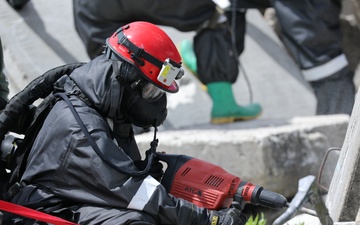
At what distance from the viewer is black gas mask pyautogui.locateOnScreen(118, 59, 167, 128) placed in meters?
3.85

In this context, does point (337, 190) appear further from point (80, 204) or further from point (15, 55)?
point (15, 55)

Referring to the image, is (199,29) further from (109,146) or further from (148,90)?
(109,146)

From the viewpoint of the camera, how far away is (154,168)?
13.2 ft

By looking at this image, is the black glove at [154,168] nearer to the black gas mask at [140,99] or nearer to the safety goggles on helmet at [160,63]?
the black gas mask at [140,99]

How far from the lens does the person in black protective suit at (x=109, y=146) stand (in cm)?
368

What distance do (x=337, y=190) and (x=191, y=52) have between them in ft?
9.29

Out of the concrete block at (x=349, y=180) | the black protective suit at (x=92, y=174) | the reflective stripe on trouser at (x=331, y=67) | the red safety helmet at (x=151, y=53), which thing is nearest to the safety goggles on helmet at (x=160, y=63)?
the red safety helmet at (x=151, y=53)

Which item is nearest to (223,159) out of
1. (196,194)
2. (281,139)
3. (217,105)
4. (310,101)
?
(281,139)

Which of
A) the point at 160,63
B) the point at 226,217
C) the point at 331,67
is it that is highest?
the point at 160,63

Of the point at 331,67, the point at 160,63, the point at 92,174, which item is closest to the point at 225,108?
the point at 331,67

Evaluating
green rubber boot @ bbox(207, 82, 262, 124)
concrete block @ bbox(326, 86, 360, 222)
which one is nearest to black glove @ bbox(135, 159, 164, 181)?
concrete block @ bbox(326, 86, 360, 222)

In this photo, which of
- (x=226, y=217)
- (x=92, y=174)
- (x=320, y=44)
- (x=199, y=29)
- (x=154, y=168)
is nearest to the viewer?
(x=92, y=174)

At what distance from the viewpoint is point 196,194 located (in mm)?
3914

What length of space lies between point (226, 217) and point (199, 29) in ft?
8.89
